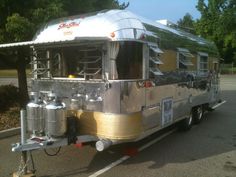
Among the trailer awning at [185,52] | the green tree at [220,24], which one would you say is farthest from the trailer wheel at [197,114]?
the green tree at [220,24]

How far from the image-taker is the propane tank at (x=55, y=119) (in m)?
5.54

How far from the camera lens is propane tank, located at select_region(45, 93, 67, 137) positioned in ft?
18.2

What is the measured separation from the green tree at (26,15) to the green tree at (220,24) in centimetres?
4026

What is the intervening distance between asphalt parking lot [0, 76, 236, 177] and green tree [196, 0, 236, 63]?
4131 cm

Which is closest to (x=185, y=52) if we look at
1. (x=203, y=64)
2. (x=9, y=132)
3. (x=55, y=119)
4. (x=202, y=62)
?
(x=202, y=62)

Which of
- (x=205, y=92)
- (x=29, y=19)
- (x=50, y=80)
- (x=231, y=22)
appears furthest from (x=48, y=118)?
(x=231, y=22)

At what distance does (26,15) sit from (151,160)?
17.1ft

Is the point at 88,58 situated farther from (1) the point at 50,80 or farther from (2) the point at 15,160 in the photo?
(2) the point at 15,160

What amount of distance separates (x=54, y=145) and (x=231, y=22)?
4667cm

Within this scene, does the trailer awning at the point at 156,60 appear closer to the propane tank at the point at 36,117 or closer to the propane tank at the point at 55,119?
the propane tank at the point at 55,119

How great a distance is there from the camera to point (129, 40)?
19.6ft

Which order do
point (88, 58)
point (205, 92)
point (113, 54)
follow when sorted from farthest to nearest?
point (205, 92) → point (88, 58) → point (113, 54)

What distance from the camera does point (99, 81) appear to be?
6008 millimetres

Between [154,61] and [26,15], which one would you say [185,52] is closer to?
[154,61]
